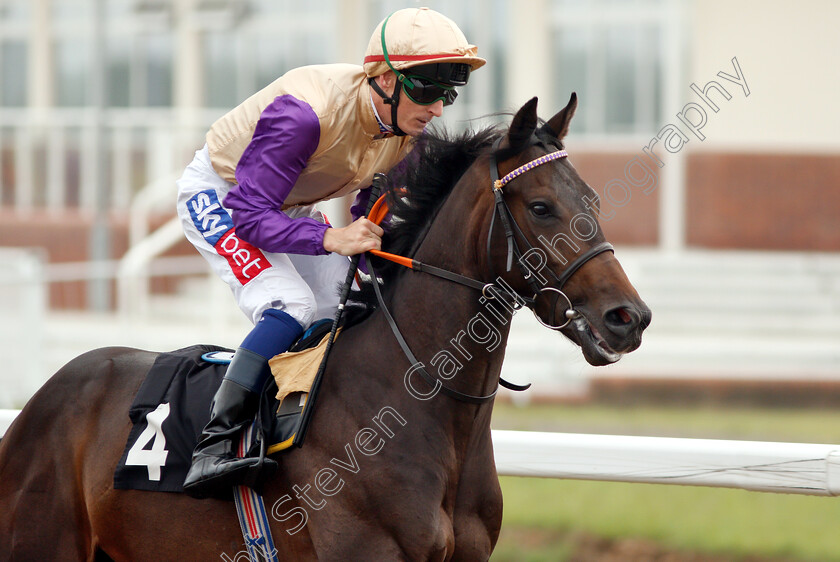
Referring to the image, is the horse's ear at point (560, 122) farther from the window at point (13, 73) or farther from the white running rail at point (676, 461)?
the window at point (13, 73)

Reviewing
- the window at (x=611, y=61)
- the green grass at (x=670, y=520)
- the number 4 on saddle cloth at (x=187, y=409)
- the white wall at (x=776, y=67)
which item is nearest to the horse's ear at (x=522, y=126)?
the number 4 on saddle cloth at (x=187, y=409)

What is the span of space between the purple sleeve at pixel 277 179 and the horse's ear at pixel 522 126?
2.03 feet

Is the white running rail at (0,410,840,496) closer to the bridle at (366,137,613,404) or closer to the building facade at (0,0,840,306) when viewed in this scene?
the bridle at (366,137,613,404)

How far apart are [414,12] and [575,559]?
340cm

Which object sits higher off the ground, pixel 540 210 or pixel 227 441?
pixel 540 210

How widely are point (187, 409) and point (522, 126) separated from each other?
4.48 feet

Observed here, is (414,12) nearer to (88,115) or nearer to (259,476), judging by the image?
(259,476)

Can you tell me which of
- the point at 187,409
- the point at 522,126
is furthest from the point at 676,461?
the point at 187,409

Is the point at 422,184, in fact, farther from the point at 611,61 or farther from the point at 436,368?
the point at 611,61

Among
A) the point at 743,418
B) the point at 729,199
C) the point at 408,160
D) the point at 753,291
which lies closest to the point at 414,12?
the point at 408,160

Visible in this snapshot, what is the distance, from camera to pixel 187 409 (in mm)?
3199

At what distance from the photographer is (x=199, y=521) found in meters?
3.12

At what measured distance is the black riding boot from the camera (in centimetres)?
293

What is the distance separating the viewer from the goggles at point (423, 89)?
3.08 m
